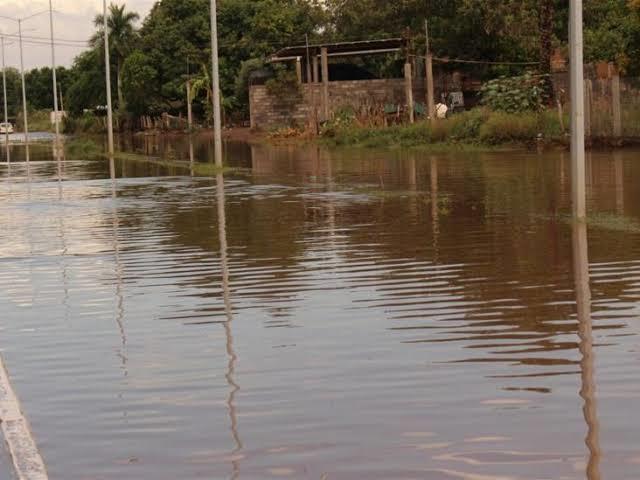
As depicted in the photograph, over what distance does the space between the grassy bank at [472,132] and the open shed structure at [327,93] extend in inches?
273

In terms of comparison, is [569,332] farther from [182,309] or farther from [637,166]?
[637,166]

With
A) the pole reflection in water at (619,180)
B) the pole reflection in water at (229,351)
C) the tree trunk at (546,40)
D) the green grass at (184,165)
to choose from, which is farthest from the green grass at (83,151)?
the pole reflection in water at (229,351)

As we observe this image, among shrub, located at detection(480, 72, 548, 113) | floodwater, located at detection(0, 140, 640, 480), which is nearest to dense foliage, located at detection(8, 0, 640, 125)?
shrub, located at detection(480, 72, 548, 113)

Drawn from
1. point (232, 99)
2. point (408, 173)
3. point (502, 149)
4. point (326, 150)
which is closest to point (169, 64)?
point (232, 99)

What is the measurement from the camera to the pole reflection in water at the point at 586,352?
604cm

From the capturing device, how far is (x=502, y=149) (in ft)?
117

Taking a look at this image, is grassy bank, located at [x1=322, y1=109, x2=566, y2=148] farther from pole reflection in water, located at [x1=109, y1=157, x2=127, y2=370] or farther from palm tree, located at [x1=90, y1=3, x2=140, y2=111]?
palm tree, located at [x1=90, y1=3, x2=140, y2=111]

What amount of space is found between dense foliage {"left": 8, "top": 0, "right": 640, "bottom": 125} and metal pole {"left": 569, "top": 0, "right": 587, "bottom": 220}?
21.6m

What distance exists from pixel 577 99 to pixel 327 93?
130 feet

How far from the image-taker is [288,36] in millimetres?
76625

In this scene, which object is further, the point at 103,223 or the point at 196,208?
the point at 196,208

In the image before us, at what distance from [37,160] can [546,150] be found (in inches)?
903

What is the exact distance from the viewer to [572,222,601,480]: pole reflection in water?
19.8 feet

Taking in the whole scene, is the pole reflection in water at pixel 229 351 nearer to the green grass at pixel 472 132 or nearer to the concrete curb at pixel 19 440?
the concrete curb at pixel 19 440
